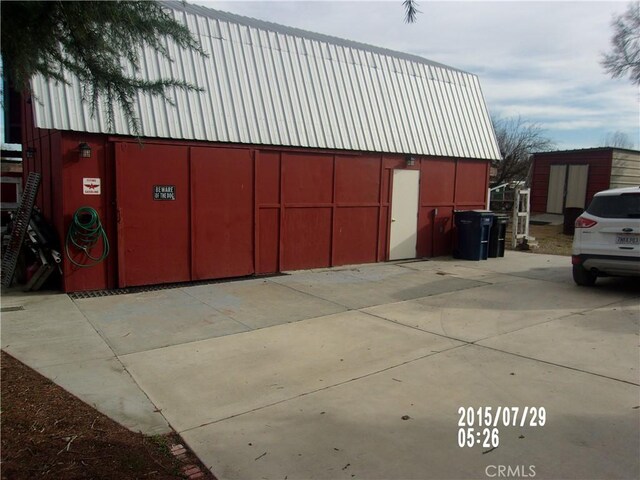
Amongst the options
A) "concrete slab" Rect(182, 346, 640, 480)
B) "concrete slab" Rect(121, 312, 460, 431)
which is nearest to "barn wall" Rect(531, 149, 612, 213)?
"concrete slab" Rect(121, 312, 460, 431)

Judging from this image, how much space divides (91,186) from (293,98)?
4507 mm

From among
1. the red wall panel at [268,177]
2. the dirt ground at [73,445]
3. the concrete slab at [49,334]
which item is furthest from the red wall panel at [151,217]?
the dirt ground at [73,445]

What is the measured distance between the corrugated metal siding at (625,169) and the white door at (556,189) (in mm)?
2057

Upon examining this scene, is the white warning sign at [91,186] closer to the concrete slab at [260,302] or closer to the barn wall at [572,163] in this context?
the concrete slab at [260,302]

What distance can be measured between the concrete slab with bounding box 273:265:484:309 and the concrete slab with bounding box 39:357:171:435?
3762 mm

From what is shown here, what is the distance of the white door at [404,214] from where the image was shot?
12.2 meters

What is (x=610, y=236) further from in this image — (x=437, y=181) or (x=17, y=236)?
(x=17, y=236)

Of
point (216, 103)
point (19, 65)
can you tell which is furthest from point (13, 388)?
point (216, 103)

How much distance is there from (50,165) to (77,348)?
180 inches

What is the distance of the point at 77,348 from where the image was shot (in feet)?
18.5

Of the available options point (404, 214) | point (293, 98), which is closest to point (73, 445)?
point (293, 98)

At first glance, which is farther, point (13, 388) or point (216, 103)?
point (216, 103)

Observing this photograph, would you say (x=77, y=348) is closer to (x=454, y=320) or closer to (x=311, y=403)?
(x=311, y=403)

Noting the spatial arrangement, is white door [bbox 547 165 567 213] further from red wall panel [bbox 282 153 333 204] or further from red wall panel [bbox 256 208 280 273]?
red wall panel [bbox 256 208 280 273]
